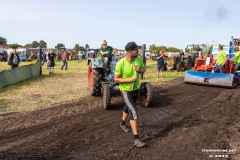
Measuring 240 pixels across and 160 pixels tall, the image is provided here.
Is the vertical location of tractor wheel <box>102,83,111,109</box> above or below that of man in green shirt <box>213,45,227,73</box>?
below

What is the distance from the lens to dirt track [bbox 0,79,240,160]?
4127 mm

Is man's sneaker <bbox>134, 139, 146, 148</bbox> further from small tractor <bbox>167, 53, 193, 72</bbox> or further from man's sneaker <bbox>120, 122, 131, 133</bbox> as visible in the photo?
small tractor <bbox>167, 53, 193, 72</bbox>

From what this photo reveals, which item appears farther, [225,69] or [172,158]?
[225,69]

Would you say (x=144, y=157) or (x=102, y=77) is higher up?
(x=102, y=77)

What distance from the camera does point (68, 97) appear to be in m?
9.03

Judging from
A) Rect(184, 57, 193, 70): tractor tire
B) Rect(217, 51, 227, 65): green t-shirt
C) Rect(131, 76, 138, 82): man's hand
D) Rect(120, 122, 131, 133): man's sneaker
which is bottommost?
Rect(120, 122, 131, 133): man's sneaker

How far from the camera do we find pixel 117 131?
5.16m

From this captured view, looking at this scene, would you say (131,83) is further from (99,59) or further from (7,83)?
(7,83)

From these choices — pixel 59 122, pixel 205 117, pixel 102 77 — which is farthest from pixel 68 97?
pixel 205 117

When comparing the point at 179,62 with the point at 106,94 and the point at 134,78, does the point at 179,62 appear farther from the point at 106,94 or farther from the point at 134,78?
the point at 134,78

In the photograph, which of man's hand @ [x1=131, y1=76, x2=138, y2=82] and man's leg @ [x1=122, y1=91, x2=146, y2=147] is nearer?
man's leg @ [x1=122, y1=91, x2=146, y2=147]

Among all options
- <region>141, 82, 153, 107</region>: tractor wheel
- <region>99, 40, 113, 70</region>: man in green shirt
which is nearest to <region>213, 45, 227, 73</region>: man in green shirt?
<region>99, 40, 113, 70</region>: man in green shirt

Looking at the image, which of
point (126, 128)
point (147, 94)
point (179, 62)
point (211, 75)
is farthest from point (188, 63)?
point (126, 128)

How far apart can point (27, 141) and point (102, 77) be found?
12.8ft
